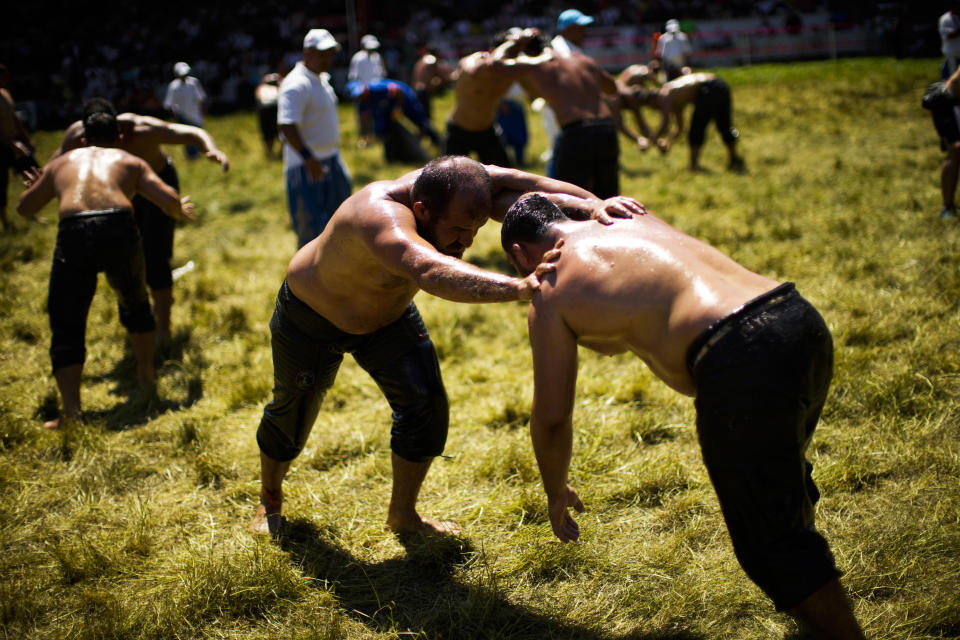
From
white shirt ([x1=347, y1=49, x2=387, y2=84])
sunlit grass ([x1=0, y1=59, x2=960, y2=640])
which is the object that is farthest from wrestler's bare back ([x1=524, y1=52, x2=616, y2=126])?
white shirt ([x1=347, y1=49, x2=387, y2=84])

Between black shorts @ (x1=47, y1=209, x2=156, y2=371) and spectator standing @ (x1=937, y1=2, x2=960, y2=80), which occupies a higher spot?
spectator standing @ (x1=937, y1=2, x2=960, y2=80)

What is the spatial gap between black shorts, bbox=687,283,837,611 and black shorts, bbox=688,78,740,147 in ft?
25.3

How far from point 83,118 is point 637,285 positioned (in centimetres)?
404

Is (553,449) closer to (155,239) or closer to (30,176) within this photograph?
(155,239)

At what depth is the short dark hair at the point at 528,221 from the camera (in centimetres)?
229

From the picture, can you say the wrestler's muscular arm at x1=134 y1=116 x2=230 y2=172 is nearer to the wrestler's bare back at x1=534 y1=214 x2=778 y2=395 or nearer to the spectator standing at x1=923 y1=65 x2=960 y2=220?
the wrestler's bare back at x1=534 y1=214 x2=778 y2=395

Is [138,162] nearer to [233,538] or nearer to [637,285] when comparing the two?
[233,538]

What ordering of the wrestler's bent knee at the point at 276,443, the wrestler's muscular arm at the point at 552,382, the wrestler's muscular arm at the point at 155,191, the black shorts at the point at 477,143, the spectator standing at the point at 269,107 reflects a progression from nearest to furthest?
the wrestler's muscular arm at the point at 552,382 → the wrestler's bent knee at the point at 276,443 → the wrestler's muscular arm at the point at 155,191 → the black shorts at the point at 477,143 → the spectator standing at the point at 269,107

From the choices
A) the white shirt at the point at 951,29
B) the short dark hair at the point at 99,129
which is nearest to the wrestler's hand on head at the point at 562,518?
the short dark hair at the point at 99,129

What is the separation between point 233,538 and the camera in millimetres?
3041

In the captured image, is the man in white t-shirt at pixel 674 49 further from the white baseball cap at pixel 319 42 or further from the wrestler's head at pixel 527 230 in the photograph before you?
the wrestler's head at pixel 527 230

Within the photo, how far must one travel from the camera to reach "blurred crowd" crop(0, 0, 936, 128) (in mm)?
12781

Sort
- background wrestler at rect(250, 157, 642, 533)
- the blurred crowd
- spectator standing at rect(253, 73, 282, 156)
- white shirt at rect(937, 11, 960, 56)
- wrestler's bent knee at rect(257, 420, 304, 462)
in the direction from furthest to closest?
the blurred crowd
spectator standing at rect(253, 73, 282, 156)
white shirt at rect(937, 11, 960, 56)
wrestler's bent knee at rect(257, 420, 304, 462)
background wrestler at rect(250, 157, 642, 533)

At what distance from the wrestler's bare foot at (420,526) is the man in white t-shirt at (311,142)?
3236mm
